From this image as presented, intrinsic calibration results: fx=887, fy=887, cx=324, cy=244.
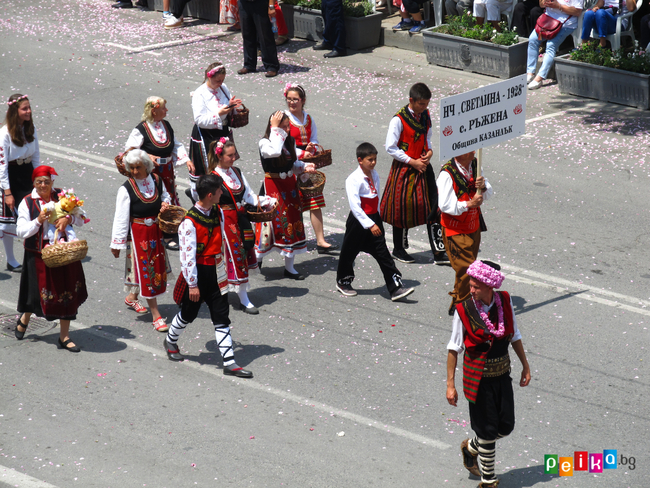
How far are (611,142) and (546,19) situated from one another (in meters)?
3.21

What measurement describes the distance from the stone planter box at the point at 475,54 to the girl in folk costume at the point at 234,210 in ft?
27.6

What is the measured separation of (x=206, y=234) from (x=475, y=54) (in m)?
9.99

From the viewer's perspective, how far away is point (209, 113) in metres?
9.99

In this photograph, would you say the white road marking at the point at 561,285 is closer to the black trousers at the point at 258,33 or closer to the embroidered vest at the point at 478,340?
the embroidered vest at the point at 478,340

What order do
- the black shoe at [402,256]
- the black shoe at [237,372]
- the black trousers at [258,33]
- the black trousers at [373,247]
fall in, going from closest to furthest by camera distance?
the black shoe at [237,372] → the black trousers at [373,247] → the black shoe at [402,256] → the black trousers at [258,33]

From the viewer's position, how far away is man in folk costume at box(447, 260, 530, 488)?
5660 millimetres

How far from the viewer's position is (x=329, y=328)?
8.41 meters

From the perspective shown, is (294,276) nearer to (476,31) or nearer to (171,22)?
(476,31)

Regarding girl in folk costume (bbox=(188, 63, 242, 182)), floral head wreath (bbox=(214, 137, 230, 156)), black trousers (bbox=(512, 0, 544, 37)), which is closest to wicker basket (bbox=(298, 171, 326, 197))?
girl in folk costume (bbox=(188, 63, 242, 182))

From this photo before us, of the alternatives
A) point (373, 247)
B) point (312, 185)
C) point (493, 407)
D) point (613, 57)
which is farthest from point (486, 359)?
point (613, 57)

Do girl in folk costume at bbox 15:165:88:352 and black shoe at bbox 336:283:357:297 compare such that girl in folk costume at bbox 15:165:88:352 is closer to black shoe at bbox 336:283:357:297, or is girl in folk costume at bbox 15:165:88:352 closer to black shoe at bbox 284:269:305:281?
black shoe at bbox 284:269:305:281

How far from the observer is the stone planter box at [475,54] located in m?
15.7

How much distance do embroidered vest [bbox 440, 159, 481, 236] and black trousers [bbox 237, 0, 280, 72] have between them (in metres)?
8.75

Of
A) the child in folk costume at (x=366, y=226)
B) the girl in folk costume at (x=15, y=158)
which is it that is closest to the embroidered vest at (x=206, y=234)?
the child in folk costume at (x=366, y=226)
